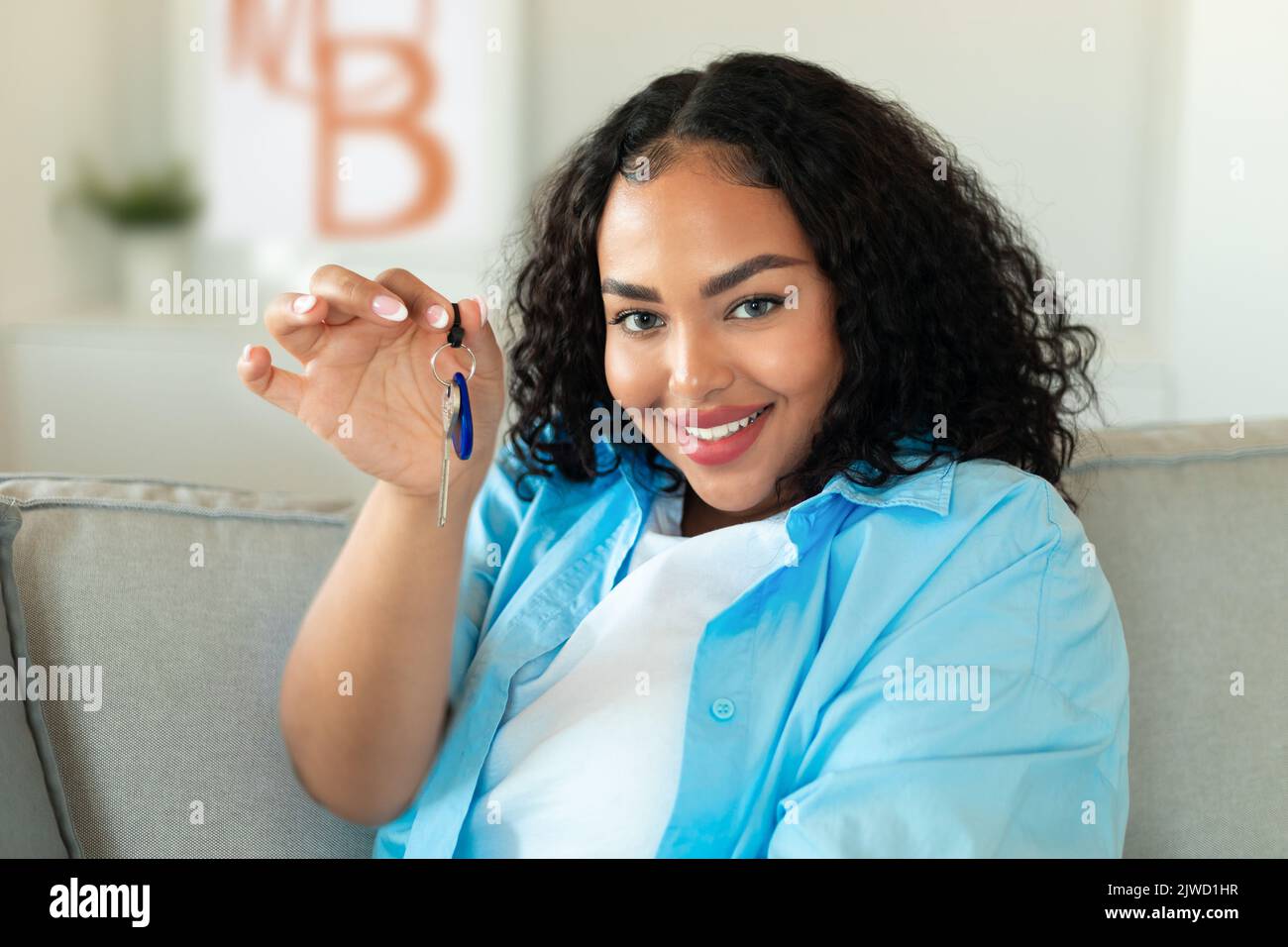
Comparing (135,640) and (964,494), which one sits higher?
(964,494)

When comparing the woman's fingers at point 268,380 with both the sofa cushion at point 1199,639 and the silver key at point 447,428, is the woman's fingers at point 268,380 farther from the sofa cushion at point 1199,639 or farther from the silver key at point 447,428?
the sofa cushion at point 1199,639

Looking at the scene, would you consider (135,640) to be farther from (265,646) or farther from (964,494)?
(964,494)

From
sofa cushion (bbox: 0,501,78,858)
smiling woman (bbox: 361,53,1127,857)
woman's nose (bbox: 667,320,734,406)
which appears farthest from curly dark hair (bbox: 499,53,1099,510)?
sofa cushion (bbox: 0,501,78,858)

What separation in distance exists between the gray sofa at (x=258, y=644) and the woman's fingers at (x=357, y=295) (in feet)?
1.30

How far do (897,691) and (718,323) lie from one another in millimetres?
340

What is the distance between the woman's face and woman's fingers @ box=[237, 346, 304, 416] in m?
0.28

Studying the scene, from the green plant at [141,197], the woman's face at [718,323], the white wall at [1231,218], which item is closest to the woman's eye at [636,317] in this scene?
the woman's face at [718,323]

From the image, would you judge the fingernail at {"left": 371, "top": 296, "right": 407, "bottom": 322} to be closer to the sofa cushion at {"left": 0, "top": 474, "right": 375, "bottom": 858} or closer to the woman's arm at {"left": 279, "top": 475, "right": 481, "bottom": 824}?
the woman's arm at {"left": 279, "top": 475, "right": 481, "bottom": 824}

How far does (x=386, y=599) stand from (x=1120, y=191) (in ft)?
6.40

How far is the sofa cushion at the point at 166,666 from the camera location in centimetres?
116

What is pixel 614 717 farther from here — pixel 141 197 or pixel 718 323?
pixel 141 197

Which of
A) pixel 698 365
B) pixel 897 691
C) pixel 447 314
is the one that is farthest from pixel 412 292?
pixel 897 691
